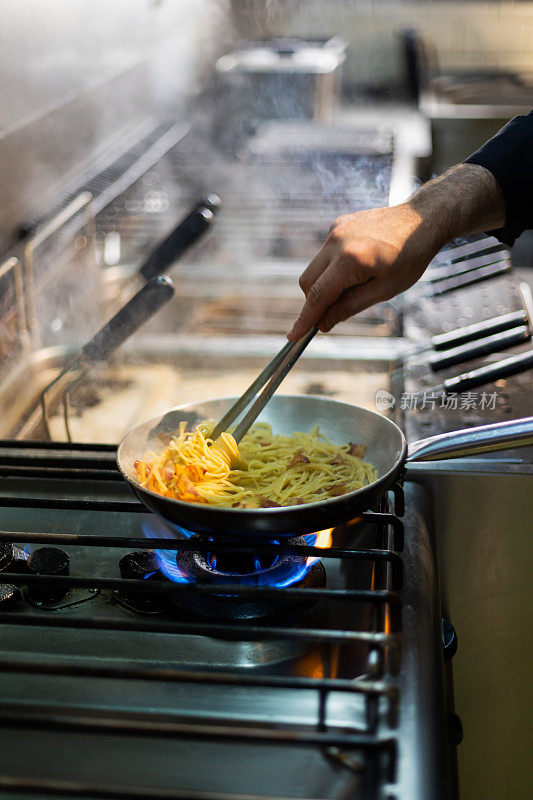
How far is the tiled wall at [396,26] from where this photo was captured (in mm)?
5500

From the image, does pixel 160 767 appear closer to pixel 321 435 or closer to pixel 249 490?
pixel 249 490

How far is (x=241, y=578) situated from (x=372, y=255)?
52 centimetres

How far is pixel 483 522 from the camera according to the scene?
4.35ft

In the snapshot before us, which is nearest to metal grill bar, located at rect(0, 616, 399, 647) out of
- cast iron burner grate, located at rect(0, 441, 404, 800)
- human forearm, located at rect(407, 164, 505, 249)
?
cast iron burner grate, located at rect(0, 441, 404, 800)

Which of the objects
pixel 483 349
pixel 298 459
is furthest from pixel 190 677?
pixel 483 349

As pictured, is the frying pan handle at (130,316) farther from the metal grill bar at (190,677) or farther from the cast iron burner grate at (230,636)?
the metal grill bar at (190,677)

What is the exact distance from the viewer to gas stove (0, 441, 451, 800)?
0.77 metres

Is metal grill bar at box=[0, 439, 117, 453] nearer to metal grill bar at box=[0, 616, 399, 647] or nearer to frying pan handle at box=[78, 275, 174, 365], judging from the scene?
frying pan handle at box=[78, 275, 174, 365]

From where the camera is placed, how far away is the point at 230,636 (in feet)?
2.73

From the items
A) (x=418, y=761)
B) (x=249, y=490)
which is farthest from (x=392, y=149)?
(x=418, y=761)

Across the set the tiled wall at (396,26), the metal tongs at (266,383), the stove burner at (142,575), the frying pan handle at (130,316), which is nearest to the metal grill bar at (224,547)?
the stove burner at (142,575)

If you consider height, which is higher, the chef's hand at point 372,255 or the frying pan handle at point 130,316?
the chef's hand at point 372,255

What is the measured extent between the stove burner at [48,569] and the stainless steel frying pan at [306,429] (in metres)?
0.17

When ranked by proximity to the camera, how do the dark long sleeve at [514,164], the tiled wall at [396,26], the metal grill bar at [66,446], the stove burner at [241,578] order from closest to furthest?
the stove burner at [241,578] → the metal grill bar at [66,446] → the dark long sleeve at [514,164] → the tiled wall at [396,26]
